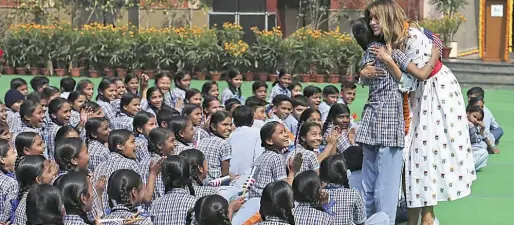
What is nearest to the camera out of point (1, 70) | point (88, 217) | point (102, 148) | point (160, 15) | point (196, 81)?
point (88, 217)

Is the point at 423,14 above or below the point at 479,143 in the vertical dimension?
above

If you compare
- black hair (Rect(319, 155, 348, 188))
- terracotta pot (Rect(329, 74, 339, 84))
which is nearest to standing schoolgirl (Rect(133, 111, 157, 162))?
black hair (Rect(319, 155, 348, 188))

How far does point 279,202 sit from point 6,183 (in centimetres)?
166

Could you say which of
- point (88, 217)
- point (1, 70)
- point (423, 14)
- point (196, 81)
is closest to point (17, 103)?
point (88, 217)

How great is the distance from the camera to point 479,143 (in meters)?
8.61

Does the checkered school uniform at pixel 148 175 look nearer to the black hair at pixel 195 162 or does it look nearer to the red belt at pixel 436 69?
the black hair at pixel 195 162

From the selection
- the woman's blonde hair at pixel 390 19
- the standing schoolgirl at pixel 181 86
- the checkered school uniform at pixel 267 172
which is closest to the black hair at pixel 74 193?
the checkered school uniform at pixel 267 172

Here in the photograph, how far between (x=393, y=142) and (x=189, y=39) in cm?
1139

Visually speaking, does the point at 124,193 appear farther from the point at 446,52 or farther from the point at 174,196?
the point at 446,52

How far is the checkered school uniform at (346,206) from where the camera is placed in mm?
4863

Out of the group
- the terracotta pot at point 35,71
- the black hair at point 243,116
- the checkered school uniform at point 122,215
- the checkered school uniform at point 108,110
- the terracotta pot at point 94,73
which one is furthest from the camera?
the terracotta pot at point 35,71

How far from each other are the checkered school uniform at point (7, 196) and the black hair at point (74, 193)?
0.66 meters

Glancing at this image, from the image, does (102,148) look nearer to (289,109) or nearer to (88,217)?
(88,217)

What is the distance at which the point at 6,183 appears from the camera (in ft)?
16.5
